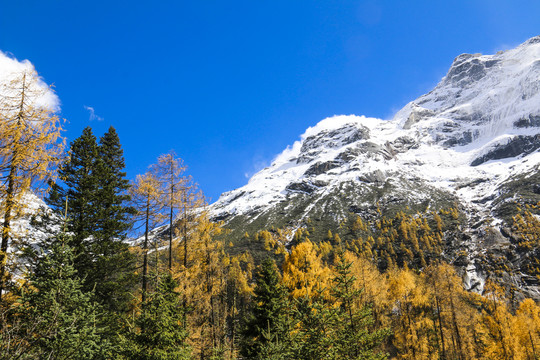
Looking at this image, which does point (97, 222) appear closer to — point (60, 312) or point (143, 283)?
point (143, 283)

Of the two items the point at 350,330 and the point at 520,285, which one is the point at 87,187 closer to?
the point at 350,330

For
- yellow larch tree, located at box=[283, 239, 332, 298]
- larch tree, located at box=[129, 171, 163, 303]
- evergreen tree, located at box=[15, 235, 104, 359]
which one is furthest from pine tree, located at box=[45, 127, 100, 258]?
yellow larch tree, located at box=[283, 239, 332, 298]

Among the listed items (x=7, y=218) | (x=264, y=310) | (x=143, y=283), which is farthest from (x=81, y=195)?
(x=264, y=310)

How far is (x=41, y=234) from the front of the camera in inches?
677

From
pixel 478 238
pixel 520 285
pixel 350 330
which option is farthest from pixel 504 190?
pixel 350 330

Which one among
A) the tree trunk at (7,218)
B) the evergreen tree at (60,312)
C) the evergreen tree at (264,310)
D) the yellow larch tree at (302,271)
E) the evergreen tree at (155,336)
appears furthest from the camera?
the yellow larch tree at (302,271)

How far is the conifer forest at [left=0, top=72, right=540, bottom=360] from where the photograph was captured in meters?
8.60

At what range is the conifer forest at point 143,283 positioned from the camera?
8.60 metres

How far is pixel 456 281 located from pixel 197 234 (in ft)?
89.9

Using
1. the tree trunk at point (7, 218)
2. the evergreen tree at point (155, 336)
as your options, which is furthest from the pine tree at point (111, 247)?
the tree trunk at point (7, 218)

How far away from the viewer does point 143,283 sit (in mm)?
15680

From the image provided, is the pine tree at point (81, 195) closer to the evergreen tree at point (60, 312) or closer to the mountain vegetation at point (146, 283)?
the mountain vegetation at point (146, 283)

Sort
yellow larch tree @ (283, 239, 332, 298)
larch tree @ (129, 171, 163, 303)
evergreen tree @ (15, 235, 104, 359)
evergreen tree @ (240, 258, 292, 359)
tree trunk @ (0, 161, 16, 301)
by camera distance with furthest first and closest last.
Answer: yellow larch tree @ (283, 239, 332, 298) < evergreen tree @ (240, 258, 292, 359) < larch tree @ (129, 171, 163, 303) < evergreen tree @ (15, 235, 104, 359) < tree trunk @ (0, 161, 16, 301)

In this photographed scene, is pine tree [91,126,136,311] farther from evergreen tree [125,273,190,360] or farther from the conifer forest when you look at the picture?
evergreen tree [125,273,190,360]
